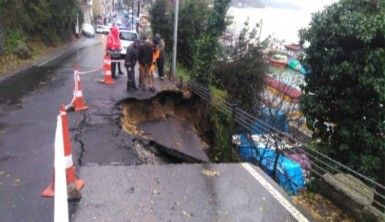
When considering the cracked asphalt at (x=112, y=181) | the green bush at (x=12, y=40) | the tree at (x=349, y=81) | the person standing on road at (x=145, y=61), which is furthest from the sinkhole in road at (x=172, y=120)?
the green bush at (x=12, y=40)

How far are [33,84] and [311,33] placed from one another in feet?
34.3

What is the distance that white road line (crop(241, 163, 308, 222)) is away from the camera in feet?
18.7

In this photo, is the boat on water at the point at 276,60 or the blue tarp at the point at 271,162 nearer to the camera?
the blue tarp at the point at 271,162

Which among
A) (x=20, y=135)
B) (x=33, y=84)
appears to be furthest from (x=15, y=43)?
(x=20, y=135)

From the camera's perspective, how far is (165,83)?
1817 cm

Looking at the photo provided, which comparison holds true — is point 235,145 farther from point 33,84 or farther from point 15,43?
point 15,43

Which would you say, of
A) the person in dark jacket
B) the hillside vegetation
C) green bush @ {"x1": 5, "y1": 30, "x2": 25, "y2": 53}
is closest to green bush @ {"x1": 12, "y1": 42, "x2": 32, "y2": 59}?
the hillside vegetation

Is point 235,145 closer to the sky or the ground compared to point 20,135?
closer to the ground

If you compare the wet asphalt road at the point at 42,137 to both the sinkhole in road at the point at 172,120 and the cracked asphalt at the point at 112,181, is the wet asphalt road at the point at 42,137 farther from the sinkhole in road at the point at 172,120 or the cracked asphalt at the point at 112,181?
the sinkhole in road at the point at 172,120

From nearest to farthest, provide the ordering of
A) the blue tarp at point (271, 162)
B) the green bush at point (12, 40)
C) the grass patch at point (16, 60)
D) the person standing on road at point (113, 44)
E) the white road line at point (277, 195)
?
the white road line at point (277, 195) → the blue tarp at point (271, 162) → the person standing on road at point (113, 44) → the grass patch at point (16, 60) → the green bush at point (12, 40)

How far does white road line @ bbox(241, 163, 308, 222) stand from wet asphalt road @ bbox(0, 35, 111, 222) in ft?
9.94

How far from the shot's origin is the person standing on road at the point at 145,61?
564 inches

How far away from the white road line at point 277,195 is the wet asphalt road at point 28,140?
3.03m

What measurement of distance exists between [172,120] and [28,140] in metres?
6.99
